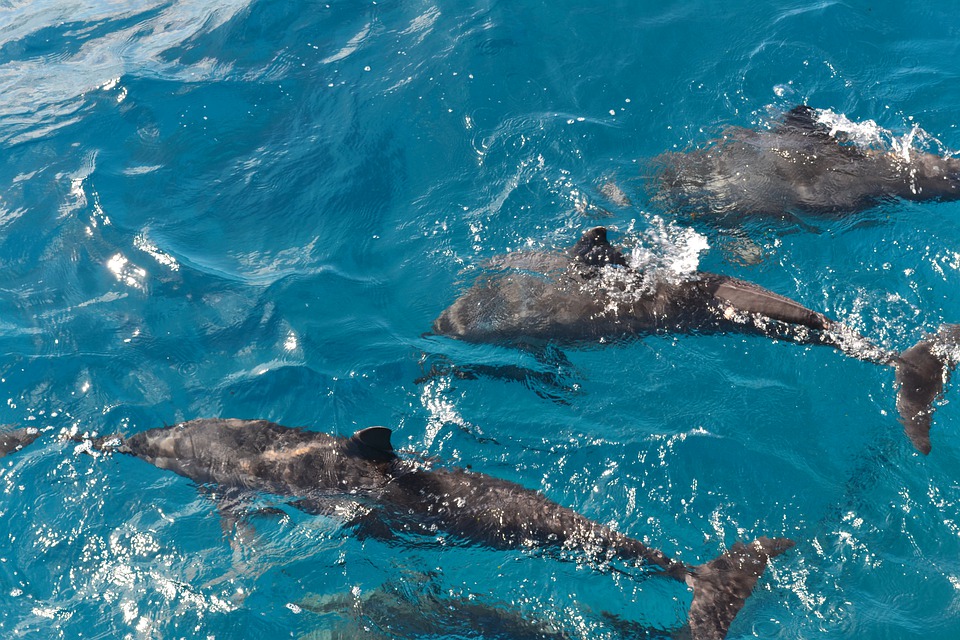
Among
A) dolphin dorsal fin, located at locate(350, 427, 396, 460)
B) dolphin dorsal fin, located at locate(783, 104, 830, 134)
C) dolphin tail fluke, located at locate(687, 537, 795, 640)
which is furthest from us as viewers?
dolphin dorsal fin, located at locate(783, 104, 830, 134)

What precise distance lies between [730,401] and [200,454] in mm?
6285

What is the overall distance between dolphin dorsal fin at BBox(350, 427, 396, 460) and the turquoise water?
1.82 ft

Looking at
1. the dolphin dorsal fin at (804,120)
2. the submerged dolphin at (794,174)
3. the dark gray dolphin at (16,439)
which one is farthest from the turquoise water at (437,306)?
the dolphin dorsal fin at (804,120)

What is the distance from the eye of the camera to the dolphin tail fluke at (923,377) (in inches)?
303

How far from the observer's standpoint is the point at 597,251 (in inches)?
366

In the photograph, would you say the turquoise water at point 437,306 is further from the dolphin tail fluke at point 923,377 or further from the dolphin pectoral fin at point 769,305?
the dolphin pectoral fin at point 769,305

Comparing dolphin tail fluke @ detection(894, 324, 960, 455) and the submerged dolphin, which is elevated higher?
the submerged dolphin

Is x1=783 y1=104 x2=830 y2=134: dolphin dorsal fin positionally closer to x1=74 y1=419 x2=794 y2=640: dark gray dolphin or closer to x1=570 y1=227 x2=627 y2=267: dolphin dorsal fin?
x1=570 y1=227 x2=627 y2=267: dolphin dorsal fin

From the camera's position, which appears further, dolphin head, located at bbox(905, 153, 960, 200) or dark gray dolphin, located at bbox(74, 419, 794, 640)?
dolphin head, located at bbox(905, 153, 960, 200)

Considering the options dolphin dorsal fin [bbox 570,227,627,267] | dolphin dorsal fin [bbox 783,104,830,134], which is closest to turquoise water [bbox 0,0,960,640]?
dolphin dorsal fin [bbox 783,104,830,134]

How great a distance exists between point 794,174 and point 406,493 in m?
Answer: 7.03

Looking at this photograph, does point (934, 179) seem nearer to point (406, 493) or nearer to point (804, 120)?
point (804, 120)

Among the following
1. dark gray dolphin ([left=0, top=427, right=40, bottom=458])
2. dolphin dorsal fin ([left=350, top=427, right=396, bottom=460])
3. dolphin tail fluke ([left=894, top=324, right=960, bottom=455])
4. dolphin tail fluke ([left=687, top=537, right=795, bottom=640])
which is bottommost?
dolphin tail fluke ([left=687, top=537, right=795, bottom=640])

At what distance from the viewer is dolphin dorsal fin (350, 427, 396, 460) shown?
7.65 m
